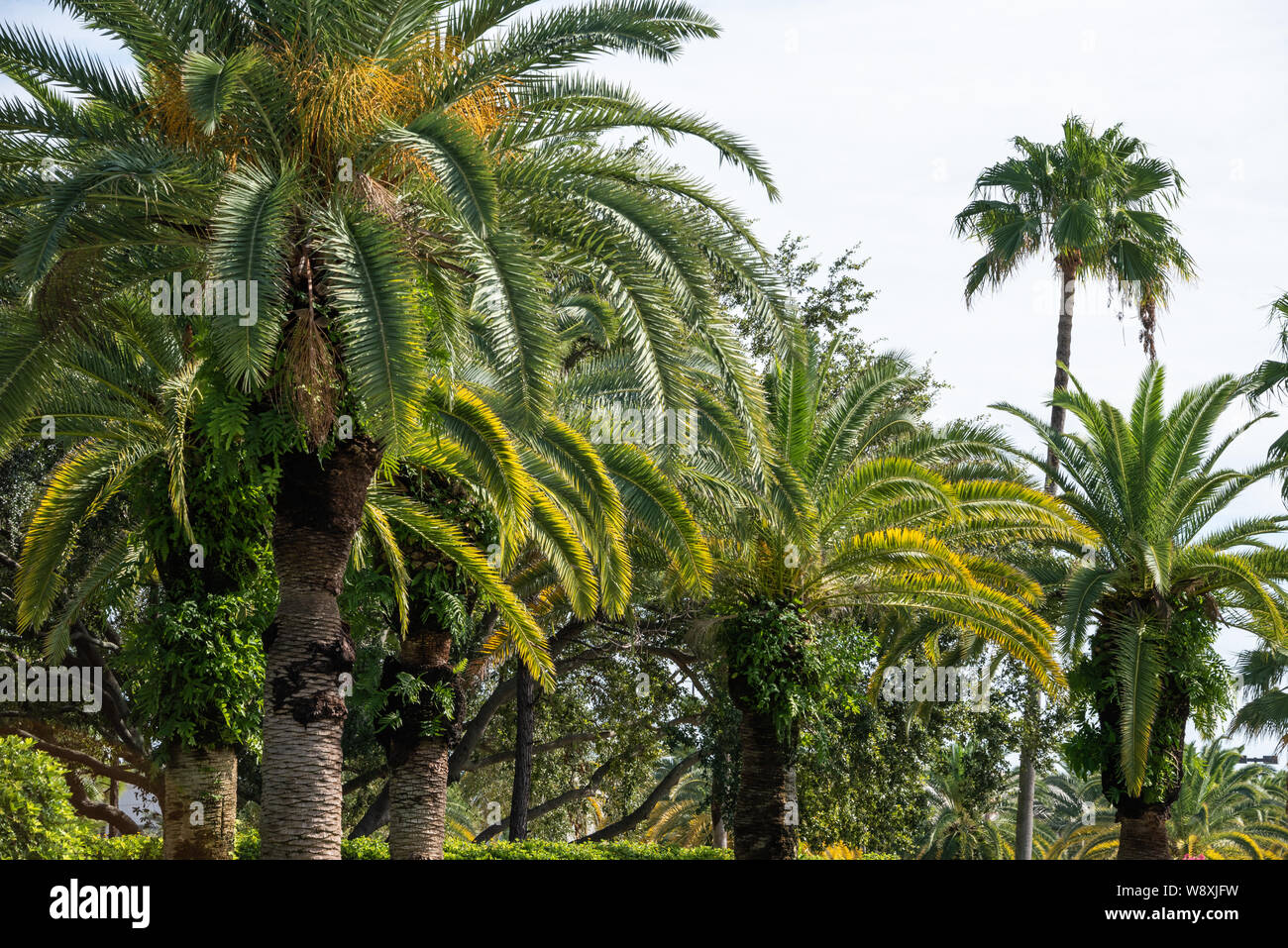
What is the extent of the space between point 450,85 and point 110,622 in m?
17.1

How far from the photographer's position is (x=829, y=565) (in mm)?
15930

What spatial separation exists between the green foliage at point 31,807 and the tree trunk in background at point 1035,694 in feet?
53.2

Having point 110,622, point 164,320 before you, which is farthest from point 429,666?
point 110,622

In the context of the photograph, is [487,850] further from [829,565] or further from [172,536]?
[172,536]

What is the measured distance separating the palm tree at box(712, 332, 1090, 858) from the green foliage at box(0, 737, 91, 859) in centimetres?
786

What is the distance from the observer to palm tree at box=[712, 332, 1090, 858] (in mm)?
15508

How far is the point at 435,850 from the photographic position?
1417 cm

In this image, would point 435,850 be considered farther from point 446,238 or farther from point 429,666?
point 446,238

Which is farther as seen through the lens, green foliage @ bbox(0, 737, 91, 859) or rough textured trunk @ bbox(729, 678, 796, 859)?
rough textured trunk @ bbox(729, 678, 796, 859)

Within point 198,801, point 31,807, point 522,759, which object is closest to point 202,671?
point 198,801

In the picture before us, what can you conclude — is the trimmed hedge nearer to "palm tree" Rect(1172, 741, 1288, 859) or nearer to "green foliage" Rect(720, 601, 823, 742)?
"green foliage" Rect(720, 601, 823, 742)

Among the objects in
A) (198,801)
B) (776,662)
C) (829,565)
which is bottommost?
(198,801)

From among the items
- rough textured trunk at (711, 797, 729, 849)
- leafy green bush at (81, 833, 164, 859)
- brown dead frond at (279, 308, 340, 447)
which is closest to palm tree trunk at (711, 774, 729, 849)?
rough textured trunk at (711, 797, 729, 849)

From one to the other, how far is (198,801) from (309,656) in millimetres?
4632
